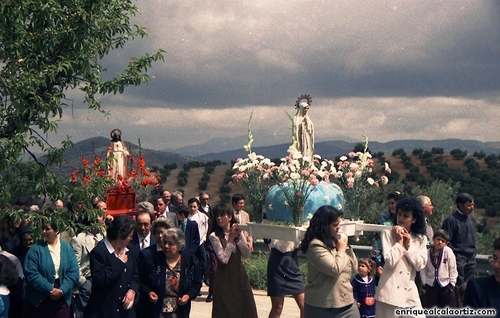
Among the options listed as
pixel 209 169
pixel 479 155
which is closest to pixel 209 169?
pixel 209 169

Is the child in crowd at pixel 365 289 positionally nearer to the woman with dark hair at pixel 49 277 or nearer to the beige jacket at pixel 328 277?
the beige jacket at pixel 328 277

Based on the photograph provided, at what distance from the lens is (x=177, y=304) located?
798cm

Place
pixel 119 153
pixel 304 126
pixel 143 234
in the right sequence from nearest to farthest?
1. pixel 143 234
2. pixel 304 126
3. pixel 119 153

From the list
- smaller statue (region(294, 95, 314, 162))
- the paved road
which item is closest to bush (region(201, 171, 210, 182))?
the paved road

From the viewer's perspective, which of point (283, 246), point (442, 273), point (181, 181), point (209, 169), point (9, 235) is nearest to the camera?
point (442, 273)

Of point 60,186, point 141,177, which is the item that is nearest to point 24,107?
point 60,186

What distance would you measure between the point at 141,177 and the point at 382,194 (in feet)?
51.6

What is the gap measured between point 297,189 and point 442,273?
88.7 inches

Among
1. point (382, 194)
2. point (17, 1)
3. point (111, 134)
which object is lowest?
point (382, 194)

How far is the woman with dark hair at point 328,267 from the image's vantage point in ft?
23.7

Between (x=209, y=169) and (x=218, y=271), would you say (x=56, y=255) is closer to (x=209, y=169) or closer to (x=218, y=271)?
(x=218, y=271)

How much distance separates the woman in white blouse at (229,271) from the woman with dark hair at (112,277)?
4.08 feet

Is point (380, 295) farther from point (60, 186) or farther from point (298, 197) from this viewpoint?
point (60, 186)

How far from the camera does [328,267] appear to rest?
7172mm
